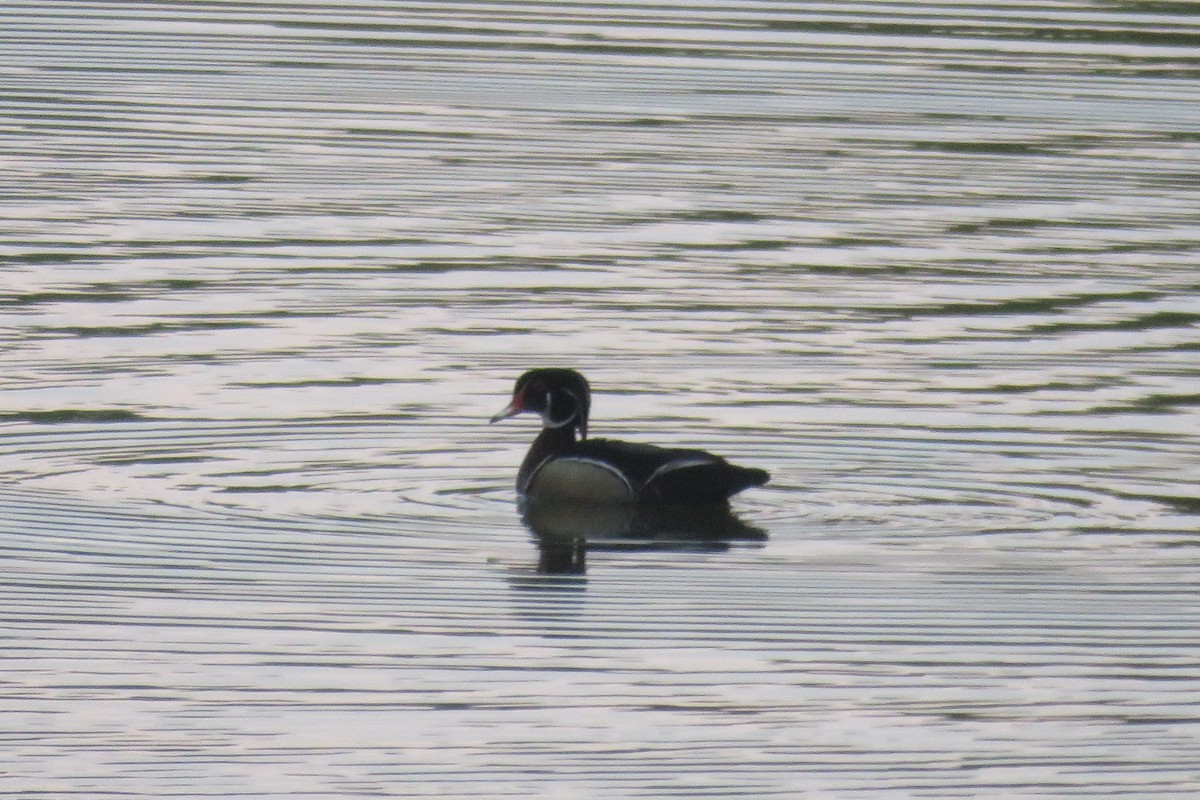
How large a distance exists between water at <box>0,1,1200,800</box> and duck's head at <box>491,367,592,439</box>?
35cm

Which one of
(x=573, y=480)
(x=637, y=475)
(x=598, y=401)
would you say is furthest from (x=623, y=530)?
(x=598, y=401)

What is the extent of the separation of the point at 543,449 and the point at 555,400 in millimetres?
396

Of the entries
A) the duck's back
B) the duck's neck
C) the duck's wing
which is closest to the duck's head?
the duck's neck

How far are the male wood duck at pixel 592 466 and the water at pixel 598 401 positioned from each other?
0.25 m

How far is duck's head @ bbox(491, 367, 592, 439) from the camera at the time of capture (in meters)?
13.4

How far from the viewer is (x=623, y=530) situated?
12.7 metres

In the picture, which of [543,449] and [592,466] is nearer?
[592,466]

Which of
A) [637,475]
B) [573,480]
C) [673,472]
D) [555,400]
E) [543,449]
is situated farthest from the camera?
[555,400]

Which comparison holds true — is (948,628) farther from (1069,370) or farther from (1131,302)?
(1131,302)

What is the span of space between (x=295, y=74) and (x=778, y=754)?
15810mm

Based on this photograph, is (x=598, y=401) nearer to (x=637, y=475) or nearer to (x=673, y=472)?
(x=637, y=475)

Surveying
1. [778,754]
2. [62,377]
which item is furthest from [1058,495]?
[62,377]

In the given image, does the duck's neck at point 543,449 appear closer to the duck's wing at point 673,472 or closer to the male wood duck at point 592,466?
the male wood duck at point 592,466

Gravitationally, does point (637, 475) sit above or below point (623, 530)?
above
